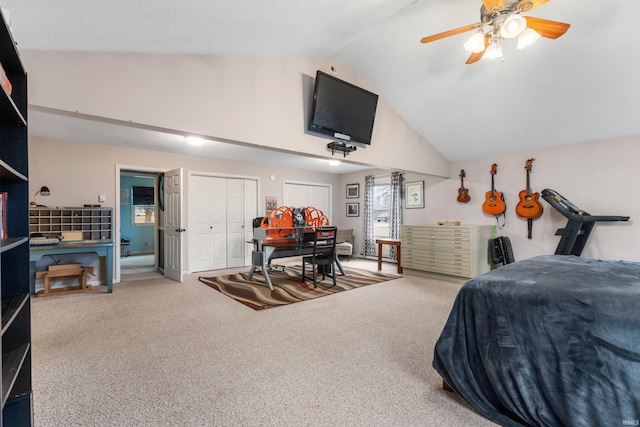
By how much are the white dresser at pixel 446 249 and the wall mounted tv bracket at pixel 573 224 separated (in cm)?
102

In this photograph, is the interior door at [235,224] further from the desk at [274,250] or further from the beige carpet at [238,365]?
the beige carpet at [238,365]

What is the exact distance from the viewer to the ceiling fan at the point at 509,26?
1.94 meters

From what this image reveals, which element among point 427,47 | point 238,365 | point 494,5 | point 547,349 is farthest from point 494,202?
point 238,365

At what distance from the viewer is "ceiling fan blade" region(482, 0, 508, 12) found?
1.94 m

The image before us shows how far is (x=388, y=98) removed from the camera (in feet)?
14.2

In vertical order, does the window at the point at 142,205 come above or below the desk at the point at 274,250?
above

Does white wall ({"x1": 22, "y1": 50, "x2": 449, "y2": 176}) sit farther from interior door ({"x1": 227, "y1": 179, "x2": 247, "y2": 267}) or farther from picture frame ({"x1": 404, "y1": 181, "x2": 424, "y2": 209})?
interior door ({"x1": 227, "y1": 179, "x2": 247, "y2": 267})

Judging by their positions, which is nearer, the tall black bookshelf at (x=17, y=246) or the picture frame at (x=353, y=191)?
the tall black bookshelf at (x=17, y=246)

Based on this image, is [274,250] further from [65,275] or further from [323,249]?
Answer: [65,275]

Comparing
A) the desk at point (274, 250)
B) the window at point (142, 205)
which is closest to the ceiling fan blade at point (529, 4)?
the desk at point (274, 250)

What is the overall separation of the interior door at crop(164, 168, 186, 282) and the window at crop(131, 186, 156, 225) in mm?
3263

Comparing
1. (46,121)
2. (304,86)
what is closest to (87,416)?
(304,86)

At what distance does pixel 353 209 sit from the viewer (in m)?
7.88

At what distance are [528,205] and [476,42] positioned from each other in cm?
339
